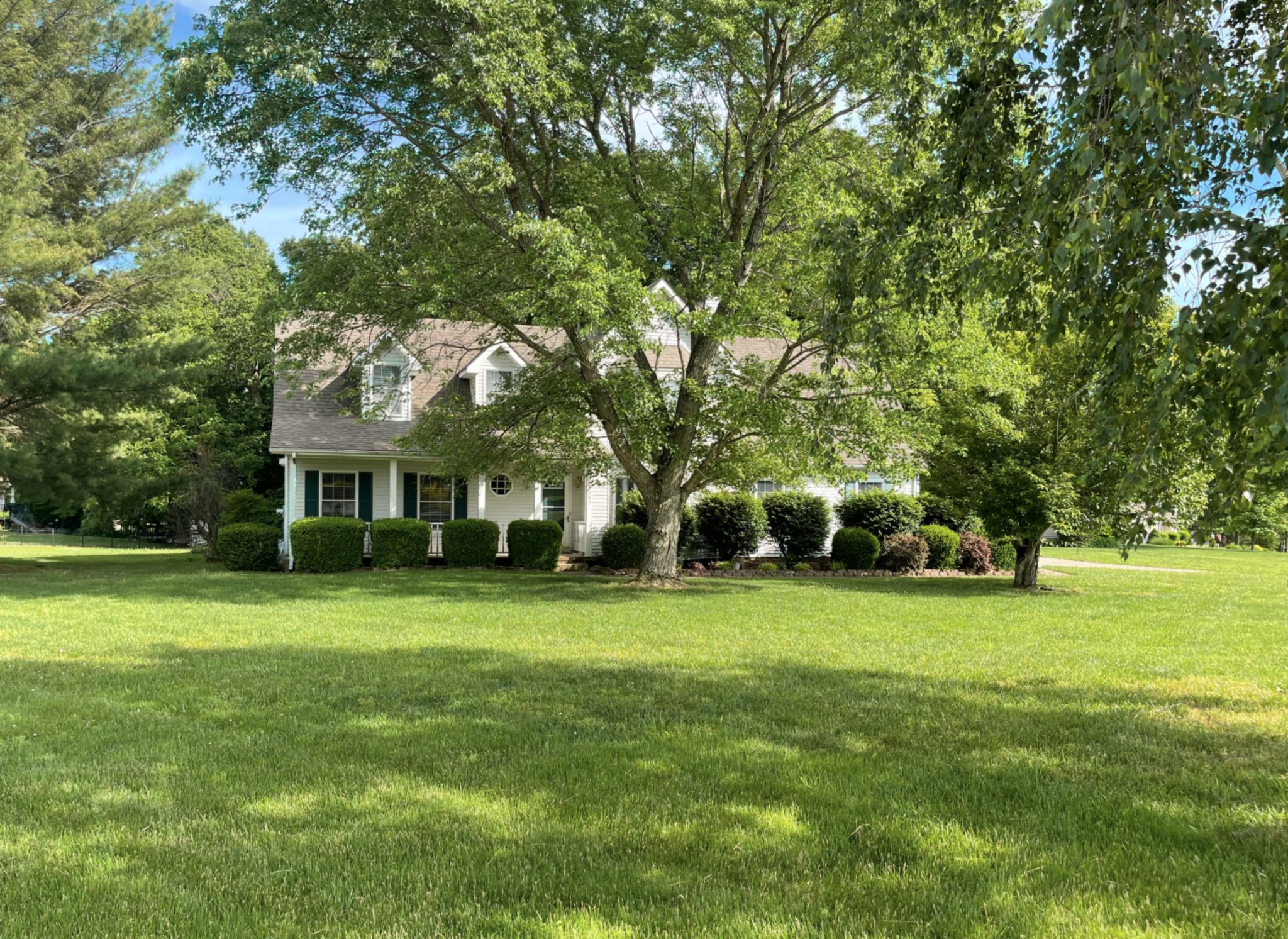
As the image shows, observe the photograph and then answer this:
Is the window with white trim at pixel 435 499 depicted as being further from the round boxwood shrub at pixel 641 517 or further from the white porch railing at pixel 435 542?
the round boxwood shrub at pixel 641 517

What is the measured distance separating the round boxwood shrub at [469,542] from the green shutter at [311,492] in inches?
153

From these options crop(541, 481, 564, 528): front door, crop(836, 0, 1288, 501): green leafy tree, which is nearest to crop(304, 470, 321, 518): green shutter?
crop(541, 481, 564, 528): front door

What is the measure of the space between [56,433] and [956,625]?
707 inches

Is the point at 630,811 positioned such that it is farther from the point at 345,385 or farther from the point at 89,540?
the point at 89,540

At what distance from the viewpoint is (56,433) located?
17812 millimetres

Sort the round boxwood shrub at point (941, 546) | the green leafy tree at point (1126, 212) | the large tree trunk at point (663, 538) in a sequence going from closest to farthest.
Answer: the green leafy tree at point (1126, 212) → the large tree trunk at point (663, 538) → the round boxwood shrub at point (941, 546)

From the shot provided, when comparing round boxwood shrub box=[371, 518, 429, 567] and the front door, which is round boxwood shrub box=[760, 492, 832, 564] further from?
round boxwood shrub box=[371, 518, 429, 567]

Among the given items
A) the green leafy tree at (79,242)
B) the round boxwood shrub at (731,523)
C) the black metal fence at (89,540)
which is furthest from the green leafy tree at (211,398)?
the round boxwood shrub at (731,523)

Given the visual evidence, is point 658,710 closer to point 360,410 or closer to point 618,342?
point 618,342

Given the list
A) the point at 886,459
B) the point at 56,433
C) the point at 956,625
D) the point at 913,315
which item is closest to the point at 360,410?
the point at 56,433

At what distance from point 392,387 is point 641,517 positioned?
6.88 m

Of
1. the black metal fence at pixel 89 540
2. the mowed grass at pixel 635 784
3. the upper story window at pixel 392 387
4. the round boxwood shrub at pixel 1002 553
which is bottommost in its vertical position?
the black metal fence at pixel 89 540

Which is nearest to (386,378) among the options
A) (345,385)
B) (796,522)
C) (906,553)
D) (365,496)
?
(345,385)

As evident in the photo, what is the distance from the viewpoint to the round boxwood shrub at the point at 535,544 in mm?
19891
